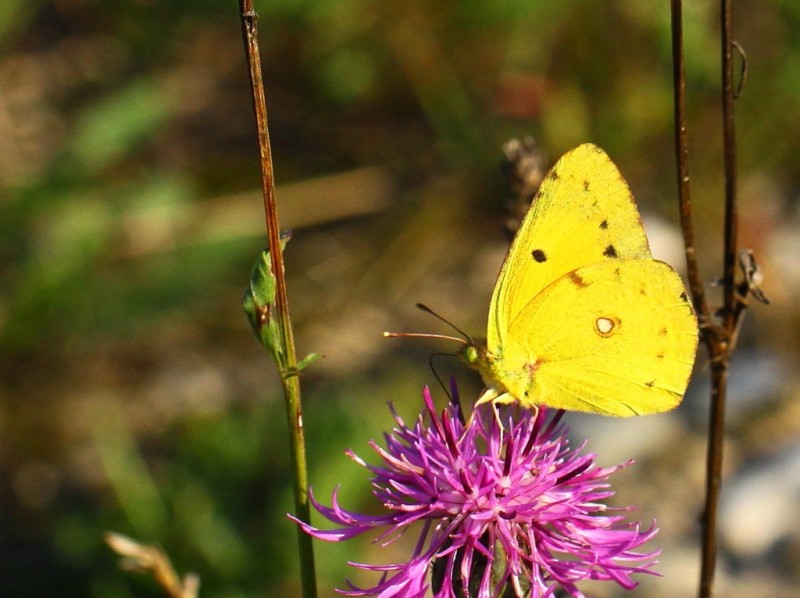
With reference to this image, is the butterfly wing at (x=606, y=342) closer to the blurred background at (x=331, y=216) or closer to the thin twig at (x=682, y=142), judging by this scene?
the thin twig at (x=682, y=142)

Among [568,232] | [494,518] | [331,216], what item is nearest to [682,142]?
[568,232]

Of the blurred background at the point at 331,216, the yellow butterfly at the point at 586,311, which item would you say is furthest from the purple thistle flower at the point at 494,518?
the blurred background at the point at 331,216

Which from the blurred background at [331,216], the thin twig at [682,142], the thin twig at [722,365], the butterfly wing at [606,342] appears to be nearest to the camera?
the thin twig at [682,142]

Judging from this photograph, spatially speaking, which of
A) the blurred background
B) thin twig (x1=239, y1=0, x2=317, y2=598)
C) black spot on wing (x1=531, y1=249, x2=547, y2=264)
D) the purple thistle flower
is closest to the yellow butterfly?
black spot on wing (x1=531, y1=249, x2=547, y2=264)

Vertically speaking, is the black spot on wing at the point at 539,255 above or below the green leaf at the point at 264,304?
above

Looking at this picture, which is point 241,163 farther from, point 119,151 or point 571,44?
point 571,44

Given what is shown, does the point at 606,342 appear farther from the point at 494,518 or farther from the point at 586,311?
the point at 494,518
